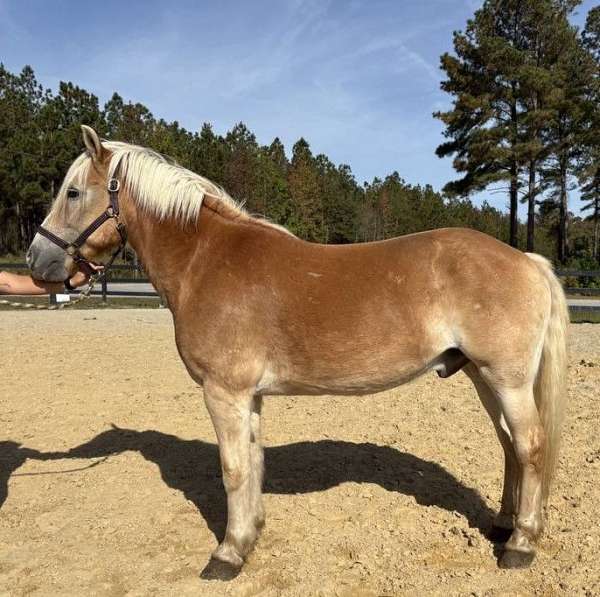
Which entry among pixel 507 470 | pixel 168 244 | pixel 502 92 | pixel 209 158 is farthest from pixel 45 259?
pixel 209 158

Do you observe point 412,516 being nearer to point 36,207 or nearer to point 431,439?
point 431,439

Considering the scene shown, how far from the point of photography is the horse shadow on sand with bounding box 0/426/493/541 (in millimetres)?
4012

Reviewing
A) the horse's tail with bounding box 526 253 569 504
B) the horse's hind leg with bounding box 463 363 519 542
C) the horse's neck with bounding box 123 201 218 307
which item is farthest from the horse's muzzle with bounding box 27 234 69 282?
the horse's tail with bounding box 526 253 569 504

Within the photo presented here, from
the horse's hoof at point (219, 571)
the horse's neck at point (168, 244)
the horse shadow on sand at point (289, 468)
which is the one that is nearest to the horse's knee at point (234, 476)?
the horse's hoof at point (219, 571)

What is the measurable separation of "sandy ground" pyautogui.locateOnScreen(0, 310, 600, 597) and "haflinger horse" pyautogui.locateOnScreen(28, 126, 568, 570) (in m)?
0.30

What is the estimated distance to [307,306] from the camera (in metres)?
3.04

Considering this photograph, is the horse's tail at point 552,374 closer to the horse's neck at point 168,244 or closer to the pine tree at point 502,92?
the horse's neck at point 168,244

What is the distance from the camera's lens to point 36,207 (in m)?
43.0

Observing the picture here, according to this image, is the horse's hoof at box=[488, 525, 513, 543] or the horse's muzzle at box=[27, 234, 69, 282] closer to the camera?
the horse's muzzle at box=[27, 234, 69, 282]

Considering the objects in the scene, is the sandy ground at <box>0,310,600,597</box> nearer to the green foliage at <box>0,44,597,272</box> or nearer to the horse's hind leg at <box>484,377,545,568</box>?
the horse's hind leg at <box>484,377,545,568</box>

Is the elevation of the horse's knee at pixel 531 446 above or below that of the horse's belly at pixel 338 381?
below

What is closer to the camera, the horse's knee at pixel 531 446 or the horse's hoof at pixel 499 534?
the horse's knee at pixel 531 446

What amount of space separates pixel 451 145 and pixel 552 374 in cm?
2782

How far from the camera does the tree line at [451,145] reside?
26.9 meters
